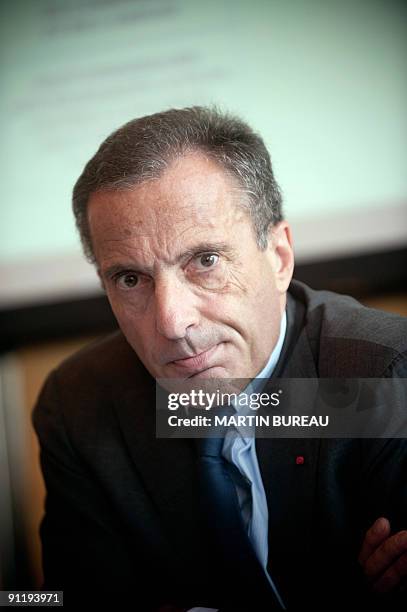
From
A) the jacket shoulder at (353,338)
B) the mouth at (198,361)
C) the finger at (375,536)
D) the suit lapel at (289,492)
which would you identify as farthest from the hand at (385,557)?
the mouth at (198,361)

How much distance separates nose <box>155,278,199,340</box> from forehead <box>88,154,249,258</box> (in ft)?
0.21

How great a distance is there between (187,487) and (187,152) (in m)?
0.61

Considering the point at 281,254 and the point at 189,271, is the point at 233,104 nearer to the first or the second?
the point at 281,254

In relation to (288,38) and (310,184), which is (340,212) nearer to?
(310,184)

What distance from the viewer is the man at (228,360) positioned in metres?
0.98

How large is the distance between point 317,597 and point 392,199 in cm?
100

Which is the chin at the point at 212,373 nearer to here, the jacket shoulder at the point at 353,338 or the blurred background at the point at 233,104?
the jacket shoulder at the point at 353,338

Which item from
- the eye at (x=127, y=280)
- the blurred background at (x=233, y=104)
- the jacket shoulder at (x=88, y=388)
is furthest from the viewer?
the blurred background at (x=233, y=104)

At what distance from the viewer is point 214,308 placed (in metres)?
1.02

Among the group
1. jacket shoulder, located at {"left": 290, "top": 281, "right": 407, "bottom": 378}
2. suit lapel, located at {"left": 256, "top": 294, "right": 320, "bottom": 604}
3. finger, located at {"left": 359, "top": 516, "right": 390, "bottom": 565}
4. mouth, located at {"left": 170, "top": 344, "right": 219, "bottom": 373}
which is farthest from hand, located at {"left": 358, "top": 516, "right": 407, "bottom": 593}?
mouth, located at {"left": 170, "top": 344, "right": 219, "bottom": 373}

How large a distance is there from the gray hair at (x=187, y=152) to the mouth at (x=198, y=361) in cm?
21

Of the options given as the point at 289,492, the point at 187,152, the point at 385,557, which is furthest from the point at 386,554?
the point at 187,152

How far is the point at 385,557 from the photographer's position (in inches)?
37.2
